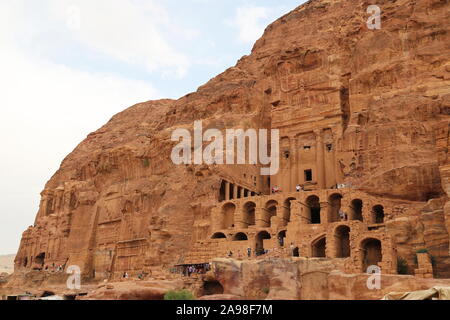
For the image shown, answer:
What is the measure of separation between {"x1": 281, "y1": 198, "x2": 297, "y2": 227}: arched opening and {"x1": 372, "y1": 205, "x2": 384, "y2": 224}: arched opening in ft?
21.3

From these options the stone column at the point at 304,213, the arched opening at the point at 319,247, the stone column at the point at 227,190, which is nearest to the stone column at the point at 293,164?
the stone column at the point at 227,190

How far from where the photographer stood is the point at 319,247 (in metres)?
34.8

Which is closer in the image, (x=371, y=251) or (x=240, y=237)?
(x=371, y=251)

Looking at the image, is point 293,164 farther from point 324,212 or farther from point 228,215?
point 324,212

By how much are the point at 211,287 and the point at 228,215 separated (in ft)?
40.1

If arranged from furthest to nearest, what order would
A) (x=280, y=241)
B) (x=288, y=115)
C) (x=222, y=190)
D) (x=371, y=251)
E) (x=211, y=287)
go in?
(x=288, y=115), (x=222, y=190), (x=280, y=241), (x=371, y=251), (x=211, y=287)

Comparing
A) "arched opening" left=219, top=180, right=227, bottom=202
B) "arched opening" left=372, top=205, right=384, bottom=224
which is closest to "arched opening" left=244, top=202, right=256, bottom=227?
"arched opening" left=219, top=180, right=227, bottom=202

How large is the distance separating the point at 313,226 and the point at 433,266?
28.6ft

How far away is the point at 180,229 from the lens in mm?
43250

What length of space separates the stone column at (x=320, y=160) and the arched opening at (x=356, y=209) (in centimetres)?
840

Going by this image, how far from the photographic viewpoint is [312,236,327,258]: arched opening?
112 feet

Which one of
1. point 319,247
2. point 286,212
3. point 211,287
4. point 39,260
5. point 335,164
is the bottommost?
point 211,287

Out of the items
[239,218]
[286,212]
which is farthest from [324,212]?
[239,218]

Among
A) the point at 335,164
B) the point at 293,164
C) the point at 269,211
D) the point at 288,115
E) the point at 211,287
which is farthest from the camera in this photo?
the point at 288,115
